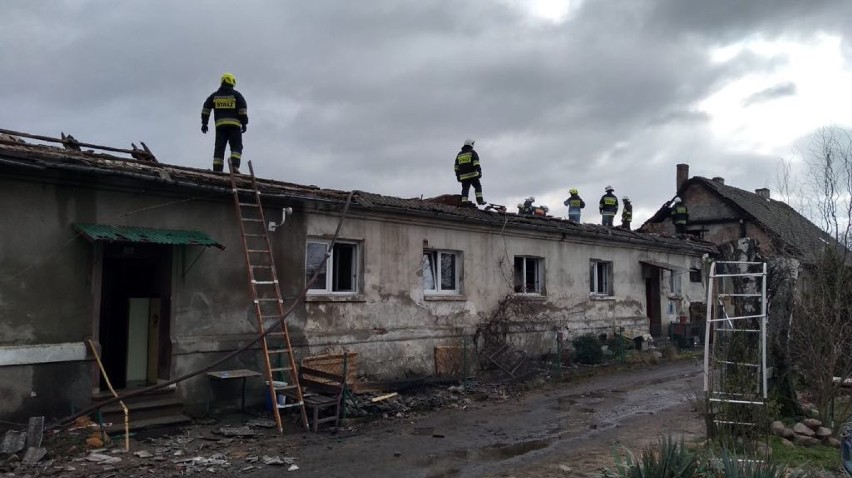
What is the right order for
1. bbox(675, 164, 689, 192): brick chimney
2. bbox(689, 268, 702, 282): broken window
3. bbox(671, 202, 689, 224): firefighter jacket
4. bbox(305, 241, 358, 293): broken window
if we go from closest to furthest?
bbox(305, 241, 358, 293): broken window
bbox(689, 268, 702, 282): broken window
bbox(671, 202, 689, 224): firefighter jacket
bbox(675, 164, 689, 192): brick chimney

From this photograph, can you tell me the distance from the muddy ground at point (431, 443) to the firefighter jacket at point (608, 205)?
35.5ft

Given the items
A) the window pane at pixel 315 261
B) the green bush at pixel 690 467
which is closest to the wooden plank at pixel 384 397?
the window pane at pixel 315 261

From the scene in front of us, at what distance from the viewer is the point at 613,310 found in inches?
708

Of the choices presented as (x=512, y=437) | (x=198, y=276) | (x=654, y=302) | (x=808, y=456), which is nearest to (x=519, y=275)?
(x=512, y=437)

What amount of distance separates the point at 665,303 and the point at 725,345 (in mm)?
12562

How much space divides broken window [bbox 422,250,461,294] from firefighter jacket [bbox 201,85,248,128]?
4.66m

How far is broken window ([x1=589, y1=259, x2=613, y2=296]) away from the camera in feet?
58.5

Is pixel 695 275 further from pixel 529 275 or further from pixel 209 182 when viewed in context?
pixel 209 182

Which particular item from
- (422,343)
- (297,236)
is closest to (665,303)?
(422,343)

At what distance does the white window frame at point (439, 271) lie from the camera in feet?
43.7

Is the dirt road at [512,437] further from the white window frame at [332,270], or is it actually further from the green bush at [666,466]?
the white window frame at [332,270]

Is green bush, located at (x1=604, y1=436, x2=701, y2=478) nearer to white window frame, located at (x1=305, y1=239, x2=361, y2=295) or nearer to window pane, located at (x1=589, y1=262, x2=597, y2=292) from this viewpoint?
white window frame, located at (x1=305, y1=239, x2=361, y2=295)

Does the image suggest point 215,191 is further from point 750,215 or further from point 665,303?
point 750,215

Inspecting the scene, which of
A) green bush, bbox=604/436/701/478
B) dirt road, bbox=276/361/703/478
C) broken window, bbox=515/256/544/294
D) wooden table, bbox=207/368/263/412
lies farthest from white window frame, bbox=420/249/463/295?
green bush, bbox=604/436/701/478
